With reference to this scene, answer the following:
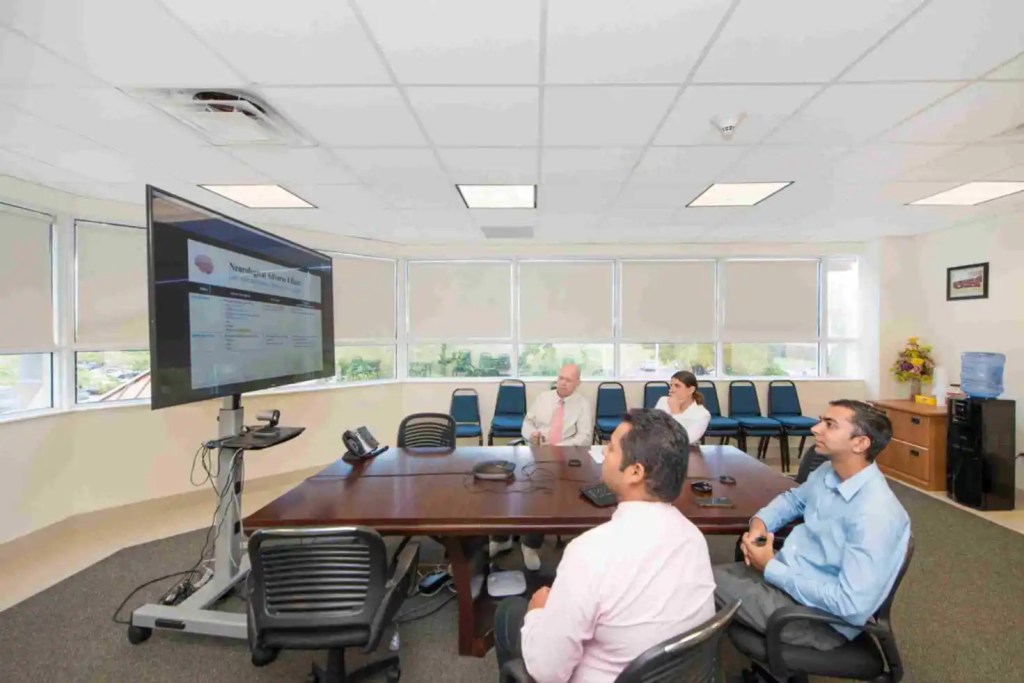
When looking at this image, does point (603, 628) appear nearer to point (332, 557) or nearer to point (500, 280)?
point (332, 557)

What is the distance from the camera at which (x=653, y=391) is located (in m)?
5.56

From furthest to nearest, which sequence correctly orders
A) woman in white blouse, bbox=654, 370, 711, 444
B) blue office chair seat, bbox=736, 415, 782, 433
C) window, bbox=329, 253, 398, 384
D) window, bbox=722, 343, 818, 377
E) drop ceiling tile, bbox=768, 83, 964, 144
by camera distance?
window, bbox=722, 343, 818, 377 → window, bbox=329, 253, 398, 384 → blue office chair seat, bbox=736, 415, 782, 433 → woman in white blouse, bbox=654, 370, 711, 444 → drop ceiling tile, bbox=768, 83, 964, 144

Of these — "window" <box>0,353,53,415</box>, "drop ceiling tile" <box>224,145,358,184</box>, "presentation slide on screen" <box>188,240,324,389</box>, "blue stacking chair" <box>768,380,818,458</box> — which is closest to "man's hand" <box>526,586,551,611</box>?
"presentation slide on screen" <box>188,240,324,389</box>

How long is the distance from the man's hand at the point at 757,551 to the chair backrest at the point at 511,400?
371cm

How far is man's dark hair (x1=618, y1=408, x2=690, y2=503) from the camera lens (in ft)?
3.97

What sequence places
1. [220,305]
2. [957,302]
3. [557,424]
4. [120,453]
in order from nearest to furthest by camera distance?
[220,305]
[557,424]
[120,453]
[957,302]

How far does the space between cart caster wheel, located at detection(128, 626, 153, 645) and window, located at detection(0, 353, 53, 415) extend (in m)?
2.40

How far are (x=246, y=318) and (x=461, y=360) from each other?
3.55m

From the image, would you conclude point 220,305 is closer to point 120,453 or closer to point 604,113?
point 604,113

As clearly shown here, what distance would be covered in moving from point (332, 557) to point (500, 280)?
4711 millimetres

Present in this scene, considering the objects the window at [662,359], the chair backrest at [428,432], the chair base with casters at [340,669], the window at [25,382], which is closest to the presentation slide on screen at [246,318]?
the chair backrest at [428,432]

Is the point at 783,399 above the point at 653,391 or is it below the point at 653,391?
below

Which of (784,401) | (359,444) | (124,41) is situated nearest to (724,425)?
(784,401)

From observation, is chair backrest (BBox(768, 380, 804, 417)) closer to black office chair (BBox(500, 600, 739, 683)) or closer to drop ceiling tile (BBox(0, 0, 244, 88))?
black office chair (BBox(500, 600, 739, 683))
